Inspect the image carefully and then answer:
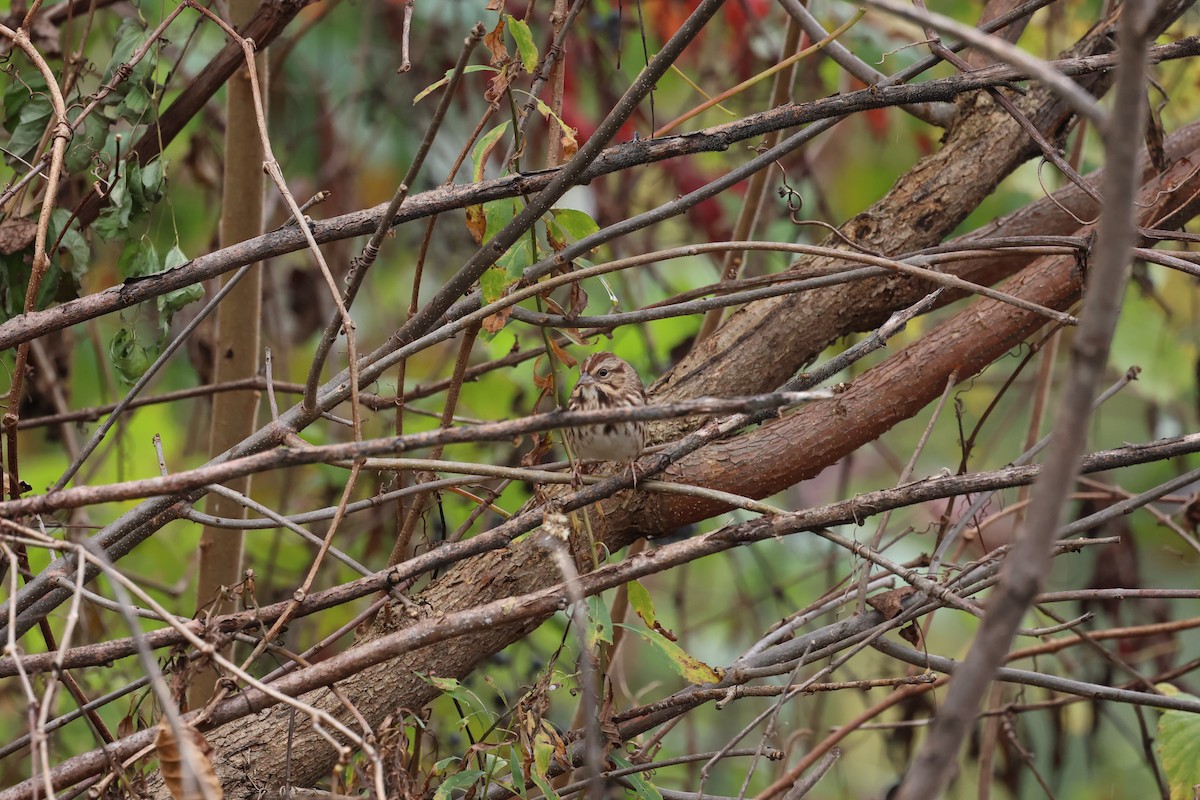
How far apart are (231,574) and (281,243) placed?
129 cm

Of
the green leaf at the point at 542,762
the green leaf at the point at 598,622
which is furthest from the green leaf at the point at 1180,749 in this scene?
the green leaf at the point at 542,762

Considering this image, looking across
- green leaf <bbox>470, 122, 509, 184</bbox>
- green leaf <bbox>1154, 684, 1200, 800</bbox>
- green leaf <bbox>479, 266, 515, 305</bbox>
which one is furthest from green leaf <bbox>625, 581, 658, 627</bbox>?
green leaf <bbox>1154, 684, 1200, 800</bbox>

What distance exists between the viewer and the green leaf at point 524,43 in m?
2.13

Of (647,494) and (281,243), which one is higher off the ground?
(281,243)

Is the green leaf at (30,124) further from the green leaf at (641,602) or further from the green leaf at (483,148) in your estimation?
the green leaf at (641,602)

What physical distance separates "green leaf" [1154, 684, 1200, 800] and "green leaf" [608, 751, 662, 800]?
1.35m

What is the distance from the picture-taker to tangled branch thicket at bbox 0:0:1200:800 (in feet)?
5.75

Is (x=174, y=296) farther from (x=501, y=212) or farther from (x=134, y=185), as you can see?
(x=501, y=212)

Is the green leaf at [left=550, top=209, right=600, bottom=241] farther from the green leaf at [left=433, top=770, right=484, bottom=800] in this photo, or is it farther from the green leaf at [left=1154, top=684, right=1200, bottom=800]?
the green leaf at [left=1154, top=684, right=1200, bottom=800]

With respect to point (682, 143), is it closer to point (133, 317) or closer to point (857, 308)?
point (857, 308)

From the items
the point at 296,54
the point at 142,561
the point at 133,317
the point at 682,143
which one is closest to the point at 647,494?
the point at 682,143

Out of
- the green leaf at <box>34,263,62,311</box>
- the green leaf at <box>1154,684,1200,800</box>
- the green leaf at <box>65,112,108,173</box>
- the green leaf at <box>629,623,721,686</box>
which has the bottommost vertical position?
the green leaf at <box>1154,684,1200,800</box>

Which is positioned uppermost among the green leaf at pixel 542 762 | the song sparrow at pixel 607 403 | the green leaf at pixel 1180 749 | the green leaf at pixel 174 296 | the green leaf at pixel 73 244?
the green leaf at pixel 73 244

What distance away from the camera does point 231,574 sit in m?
3.16
